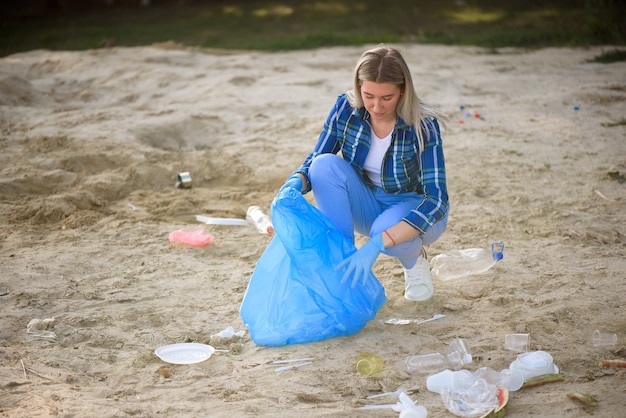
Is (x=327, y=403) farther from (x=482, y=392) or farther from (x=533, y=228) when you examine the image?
(x=533, y=228)

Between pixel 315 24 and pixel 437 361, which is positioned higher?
pixel 315 24

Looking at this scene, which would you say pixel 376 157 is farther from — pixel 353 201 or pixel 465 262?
pixel 465 262

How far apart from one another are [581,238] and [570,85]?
3090 mm

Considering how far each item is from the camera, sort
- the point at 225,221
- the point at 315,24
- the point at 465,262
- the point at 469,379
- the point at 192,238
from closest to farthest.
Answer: the point at 469,379 → the point at 465,262 → the point at 192,238 → the point at 225,221 → the point at 315,24

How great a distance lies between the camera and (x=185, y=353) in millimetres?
2924

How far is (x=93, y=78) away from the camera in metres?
7.36

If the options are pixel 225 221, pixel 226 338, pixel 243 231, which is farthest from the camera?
pixel 225 221

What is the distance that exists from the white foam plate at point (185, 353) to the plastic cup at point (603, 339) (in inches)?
57.6

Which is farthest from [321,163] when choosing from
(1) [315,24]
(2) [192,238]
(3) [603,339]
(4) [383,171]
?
(1) [315,24]

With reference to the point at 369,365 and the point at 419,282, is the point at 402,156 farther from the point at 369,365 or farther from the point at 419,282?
the point at 369,365

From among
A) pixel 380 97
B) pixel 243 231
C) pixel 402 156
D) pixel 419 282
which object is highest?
pixel 380 97

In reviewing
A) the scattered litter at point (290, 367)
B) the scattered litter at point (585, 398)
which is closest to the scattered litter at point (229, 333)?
the scattered litter at point (290, 367)

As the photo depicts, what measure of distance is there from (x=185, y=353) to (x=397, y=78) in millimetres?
1347

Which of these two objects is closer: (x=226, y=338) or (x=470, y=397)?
(x=470, y=397)
